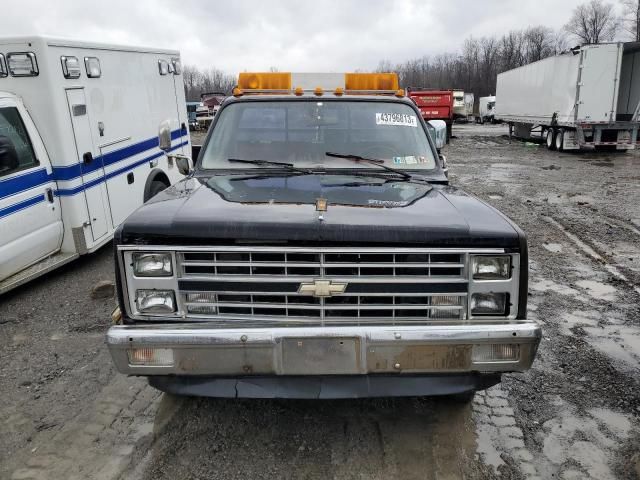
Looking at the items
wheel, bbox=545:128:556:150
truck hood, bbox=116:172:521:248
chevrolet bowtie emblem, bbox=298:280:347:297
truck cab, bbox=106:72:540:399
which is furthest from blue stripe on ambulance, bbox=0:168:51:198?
wheel, bbox=545:128:556:150

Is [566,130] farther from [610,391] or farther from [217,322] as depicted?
[217,322]

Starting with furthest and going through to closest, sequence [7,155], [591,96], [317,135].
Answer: [591,96], [7,155], [317,135]

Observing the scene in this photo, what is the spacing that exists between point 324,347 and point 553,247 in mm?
5953

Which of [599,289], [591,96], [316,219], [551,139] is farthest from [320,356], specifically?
[551,139]

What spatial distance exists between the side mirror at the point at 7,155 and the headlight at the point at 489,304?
499 centimetres

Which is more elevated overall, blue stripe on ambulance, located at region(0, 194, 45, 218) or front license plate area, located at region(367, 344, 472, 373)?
blue stripe on ambulance, located at region(0, 194, 45, 218)

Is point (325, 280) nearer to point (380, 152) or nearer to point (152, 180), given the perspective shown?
point (380, 152)

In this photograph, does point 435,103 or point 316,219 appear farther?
point 435,103

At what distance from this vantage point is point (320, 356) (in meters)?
2.72

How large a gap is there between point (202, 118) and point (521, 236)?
88.3 feet

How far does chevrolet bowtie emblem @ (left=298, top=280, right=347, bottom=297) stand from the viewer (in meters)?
2.80

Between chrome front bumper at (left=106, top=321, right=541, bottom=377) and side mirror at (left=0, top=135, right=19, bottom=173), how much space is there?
147 inches

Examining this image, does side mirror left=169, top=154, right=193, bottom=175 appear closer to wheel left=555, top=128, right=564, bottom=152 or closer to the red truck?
wheel left=555, top=128, right=564, bottom=152

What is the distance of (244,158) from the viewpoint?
14.2 feet
